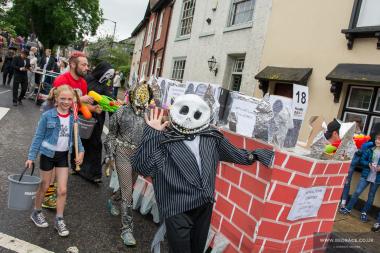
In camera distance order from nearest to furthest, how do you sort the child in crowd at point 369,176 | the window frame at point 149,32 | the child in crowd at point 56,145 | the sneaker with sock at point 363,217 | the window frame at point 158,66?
the child in crowd at point 56,145 → the sneaker with sock at point 363,217 → the child in crowd at point 369,176 → the window frame at point 158,66 → the window frame at point 149,32

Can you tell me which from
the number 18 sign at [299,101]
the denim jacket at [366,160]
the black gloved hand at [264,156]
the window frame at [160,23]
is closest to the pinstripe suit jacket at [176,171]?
the black gloved hand at [264,156]

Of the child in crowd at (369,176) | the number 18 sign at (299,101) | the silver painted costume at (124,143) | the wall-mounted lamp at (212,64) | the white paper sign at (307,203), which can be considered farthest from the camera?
the wall-mounted lamp at (212,64)

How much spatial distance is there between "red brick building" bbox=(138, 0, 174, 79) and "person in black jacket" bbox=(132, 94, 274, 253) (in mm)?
16555

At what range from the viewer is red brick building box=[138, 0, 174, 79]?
20708 mm

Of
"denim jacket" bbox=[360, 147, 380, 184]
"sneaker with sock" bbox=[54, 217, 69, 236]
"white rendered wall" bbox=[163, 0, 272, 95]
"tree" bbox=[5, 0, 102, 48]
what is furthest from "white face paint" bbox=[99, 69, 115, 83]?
"tree" bbox=[5, 0, 102, 48]

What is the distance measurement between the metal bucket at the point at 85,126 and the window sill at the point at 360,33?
5500 millimetres

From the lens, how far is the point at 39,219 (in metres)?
3.94

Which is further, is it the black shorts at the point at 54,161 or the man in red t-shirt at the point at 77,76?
the man in red t-shirt at the point at 77,76

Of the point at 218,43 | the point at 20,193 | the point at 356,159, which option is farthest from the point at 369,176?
the point at 218,43

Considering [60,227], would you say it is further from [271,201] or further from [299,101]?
[299,101]

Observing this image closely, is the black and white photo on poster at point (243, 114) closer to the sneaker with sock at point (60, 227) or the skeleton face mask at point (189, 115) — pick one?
the skeleton face mask at point (189, 115)

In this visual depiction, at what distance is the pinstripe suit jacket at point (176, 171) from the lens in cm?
276

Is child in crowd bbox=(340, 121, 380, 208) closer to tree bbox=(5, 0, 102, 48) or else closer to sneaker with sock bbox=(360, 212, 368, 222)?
sneaker with sock bbox=(360, 212, 368, 222)

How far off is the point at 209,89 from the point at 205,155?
1.27 m
